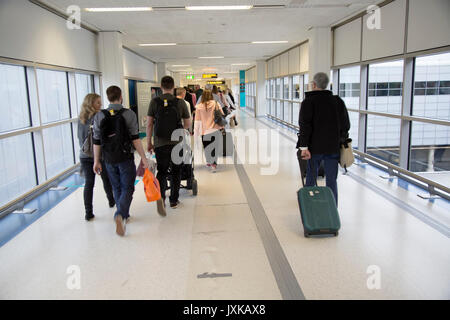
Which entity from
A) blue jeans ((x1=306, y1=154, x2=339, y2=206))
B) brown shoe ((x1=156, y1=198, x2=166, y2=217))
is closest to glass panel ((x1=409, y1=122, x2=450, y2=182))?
blue jeans ((x1=306, y1=154, x2=339, y2=206))

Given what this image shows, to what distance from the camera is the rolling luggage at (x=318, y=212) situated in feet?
11.2

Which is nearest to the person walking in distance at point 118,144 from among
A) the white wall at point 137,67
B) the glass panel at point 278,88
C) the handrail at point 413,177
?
the handrail at point 413,177

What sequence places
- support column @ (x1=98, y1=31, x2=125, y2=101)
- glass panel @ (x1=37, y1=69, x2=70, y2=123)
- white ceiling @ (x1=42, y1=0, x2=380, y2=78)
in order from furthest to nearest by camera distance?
support column @ (x1=98, y1=31, x2=125, y2=101), glass panel @ (x1=37, y1=69, x2=70, y2=123), white ceiling @ (x1=42, y1=0, x2=380, y2=78)

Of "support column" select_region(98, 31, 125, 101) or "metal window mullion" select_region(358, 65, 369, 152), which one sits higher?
"support column" select_region(98, 31, 125, 101)

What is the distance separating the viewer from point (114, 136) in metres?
3.54

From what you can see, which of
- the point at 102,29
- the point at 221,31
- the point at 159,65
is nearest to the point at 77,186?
the point at 102,29

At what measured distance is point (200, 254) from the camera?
3.18 m

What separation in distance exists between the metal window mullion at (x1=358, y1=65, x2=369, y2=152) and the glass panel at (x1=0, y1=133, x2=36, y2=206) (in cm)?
629

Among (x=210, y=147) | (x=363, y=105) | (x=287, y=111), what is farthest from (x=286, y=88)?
(x=210, y=147)

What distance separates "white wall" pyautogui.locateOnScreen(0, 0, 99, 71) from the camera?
458 centimetres

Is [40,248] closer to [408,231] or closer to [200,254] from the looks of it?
[200,254]

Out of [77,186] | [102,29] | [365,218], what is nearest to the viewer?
[365,218]
